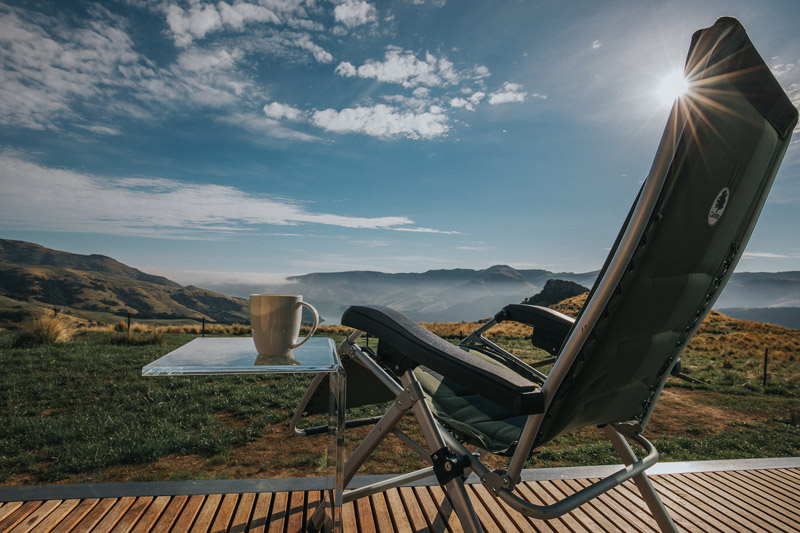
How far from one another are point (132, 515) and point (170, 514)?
14 centimetres

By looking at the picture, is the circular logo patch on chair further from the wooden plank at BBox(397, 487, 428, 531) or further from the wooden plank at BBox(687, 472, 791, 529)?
the wooden plank at BBox(687, 472, 791, 529)

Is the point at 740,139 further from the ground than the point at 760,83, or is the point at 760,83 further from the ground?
the point at 760,83

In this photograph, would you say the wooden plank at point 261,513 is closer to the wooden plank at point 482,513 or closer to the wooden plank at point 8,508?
the wooden plank at point 482,513

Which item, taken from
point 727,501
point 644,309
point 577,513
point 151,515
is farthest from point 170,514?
point 727,501

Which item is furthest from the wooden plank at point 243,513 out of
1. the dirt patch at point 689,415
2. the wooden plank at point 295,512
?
the dirt patch at point 689,415

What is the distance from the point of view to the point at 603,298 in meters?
0.79

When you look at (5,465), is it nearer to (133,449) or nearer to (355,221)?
(133,449)

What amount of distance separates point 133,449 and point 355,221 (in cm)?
3356

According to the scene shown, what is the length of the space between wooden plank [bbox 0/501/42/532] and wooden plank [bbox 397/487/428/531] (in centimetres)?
145

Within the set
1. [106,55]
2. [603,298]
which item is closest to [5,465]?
[603,298]

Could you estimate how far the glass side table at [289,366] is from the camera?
112 cm

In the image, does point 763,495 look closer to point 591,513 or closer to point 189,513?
point 591,513

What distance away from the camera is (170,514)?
164 centimetres

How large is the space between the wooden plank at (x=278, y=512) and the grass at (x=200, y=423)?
0.50m
